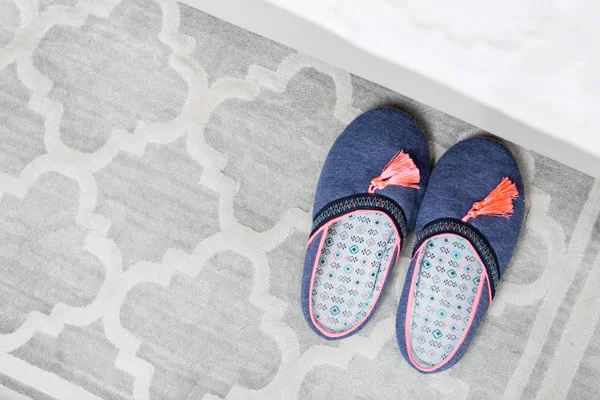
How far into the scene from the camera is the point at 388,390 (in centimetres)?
86

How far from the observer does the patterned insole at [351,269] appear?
0.83 metres

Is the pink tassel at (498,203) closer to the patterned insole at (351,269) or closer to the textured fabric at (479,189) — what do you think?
the textured fabric at (479,189)

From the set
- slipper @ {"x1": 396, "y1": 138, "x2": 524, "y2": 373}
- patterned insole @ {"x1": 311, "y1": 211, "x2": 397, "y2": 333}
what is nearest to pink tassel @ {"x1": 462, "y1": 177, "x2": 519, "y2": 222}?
slipper @ {"x1": 396, "y1": 138, "x2": 524, "y2": 373}

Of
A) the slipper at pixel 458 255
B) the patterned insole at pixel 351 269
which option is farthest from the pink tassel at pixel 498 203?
the patterned insole at pixel 351 269

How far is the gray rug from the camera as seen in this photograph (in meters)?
0.86

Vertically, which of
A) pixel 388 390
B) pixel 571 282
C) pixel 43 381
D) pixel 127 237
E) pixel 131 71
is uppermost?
pixel 131 71

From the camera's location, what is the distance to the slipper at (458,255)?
2.64 feet

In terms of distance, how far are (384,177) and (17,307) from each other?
59cm

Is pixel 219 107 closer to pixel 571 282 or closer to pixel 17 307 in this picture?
pixel 17 307

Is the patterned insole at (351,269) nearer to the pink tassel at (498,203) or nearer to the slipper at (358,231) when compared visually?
the slipper at (358,231)

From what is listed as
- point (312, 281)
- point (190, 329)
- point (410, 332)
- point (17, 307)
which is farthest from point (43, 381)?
point (410, 332)

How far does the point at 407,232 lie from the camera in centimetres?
84

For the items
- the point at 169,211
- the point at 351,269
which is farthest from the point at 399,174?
the point at 169,211

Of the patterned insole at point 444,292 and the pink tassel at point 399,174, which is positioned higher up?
the pink tassel at point 399,174
